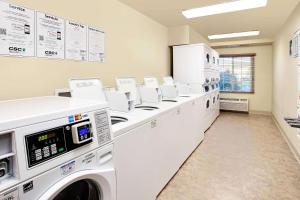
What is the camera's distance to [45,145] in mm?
845

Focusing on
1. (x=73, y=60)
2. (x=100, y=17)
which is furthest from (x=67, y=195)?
(x=100, y=17)

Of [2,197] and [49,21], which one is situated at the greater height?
[49,21]

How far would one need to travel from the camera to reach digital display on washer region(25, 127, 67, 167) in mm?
788

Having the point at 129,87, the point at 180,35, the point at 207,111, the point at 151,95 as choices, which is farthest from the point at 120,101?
the point at 207,111

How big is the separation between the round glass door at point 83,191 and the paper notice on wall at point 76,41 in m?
1.38

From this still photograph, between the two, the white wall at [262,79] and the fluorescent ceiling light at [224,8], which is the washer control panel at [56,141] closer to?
the fluorescent ceiling light at [224,8]

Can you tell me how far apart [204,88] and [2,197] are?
4.18 m

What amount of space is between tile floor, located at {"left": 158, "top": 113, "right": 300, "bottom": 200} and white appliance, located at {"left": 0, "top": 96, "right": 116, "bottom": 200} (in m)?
1.26

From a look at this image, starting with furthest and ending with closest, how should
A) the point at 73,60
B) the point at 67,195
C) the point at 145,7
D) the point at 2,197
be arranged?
1. the point at 145,7
2. the point at 73,60
3. the point at 67,195
4. the point at 2,197

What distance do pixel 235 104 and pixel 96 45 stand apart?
5.83 meters

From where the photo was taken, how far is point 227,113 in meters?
6.94

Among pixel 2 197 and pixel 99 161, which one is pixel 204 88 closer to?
pixel 99 161

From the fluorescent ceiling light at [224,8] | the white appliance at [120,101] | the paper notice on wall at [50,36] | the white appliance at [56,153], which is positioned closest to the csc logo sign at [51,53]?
the paper notice on wall at [50,36]

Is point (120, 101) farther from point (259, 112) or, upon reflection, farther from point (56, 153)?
point (259, 112)
